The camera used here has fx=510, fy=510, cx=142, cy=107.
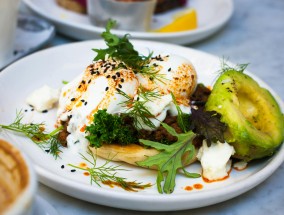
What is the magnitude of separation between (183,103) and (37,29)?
63.1 inches

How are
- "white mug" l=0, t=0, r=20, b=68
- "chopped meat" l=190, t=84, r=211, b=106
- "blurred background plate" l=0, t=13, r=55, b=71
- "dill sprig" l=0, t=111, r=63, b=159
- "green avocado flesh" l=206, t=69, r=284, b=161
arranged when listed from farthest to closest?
"blurred background plate" l=0, t=13, r=55, b=71 → "white mug" l=0, t=0, r=20, b=68 → "chopped meat" l=190, t=84, r=211, b=106 → "dill sprig" l=0, t=111, r=63, b=159 → "green avocado flesh" l=206, t=69, r=284, b=161

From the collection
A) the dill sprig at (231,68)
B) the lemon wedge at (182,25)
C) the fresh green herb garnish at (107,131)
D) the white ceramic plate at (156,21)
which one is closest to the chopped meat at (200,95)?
the dill sprig at (231,68)

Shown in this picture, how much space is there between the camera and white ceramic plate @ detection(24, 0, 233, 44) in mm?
3473

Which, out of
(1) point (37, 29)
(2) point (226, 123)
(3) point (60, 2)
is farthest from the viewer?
(3) point (60, 2)

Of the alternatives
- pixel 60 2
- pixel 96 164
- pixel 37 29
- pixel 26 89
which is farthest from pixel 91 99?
pixel 60 2

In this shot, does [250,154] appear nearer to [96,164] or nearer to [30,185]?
[96,164]

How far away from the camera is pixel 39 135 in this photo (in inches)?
91.6

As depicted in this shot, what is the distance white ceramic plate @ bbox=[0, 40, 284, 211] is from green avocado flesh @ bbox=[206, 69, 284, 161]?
3.4 inches

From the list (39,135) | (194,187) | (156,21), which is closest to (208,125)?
(194,187)

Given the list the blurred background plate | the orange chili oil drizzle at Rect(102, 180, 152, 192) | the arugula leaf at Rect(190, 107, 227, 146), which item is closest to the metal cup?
the blurred background plate

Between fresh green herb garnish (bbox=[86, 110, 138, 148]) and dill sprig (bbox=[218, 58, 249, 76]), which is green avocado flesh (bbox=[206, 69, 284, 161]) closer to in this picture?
dill sprig (bbox=[218, 58, 249, 76])

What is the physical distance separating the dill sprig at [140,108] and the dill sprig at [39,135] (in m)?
0.35

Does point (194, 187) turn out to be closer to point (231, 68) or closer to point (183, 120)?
point (183, 120)

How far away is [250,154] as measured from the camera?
7.20ft
